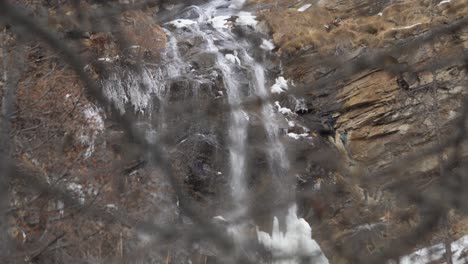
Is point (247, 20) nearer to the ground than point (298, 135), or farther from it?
farther from it

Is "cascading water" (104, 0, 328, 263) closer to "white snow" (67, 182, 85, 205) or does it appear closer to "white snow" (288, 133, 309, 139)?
"white snow" (288, 133, 309, 139)

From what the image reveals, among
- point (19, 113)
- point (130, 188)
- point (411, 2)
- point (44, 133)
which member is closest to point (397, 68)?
point (130, 188)

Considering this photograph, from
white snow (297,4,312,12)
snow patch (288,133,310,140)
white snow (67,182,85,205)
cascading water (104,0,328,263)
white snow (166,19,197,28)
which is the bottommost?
white snow (67,182,85,205)

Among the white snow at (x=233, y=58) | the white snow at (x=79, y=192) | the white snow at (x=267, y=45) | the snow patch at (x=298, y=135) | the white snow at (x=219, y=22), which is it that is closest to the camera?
the white snow at (x=79, y=192)

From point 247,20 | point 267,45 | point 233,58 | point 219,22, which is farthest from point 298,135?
point 247,20

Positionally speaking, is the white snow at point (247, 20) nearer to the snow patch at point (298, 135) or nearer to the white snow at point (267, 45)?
the white snow at point (267, 45)

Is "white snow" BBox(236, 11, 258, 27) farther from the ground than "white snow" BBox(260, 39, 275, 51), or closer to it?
farther from the ground

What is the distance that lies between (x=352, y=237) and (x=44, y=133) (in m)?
5.84

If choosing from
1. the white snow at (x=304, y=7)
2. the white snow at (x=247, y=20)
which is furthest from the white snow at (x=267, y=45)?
the white snow at (x=304, y=7)

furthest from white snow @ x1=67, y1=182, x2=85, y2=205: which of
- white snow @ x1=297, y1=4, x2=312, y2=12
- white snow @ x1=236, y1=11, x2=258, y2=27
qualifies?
white snow @ x1=297, y1=4, x2=312, y2=12

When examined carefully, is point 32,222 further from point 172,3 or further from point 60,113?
point 172,3

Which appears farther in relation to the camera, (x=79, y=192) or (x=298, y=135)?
(x=298, y=135)

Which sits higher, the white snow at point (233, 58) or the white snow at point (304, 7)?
the white snow at point (304, 7)

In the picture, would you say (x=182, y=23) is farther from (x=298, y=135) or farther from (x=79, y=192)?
(x=79, y=192)
